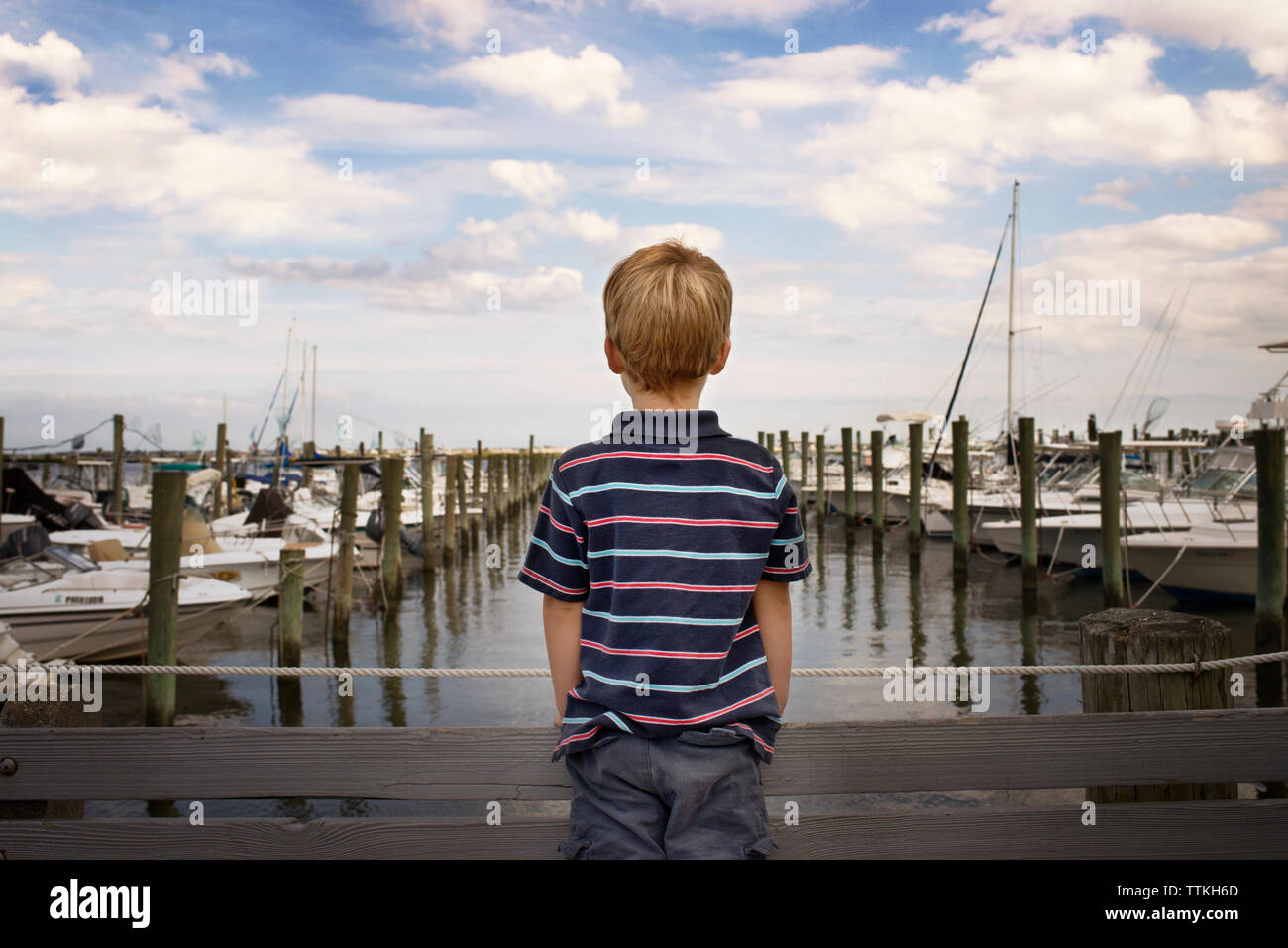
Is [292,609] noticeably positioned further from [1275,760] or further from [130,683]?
[1275,760]

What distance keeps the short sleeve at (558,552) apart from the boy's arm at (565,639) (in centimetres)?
4

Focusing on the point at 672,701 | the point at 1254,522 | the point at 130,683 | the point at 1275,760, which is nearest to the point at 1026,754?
the point at 1275,760

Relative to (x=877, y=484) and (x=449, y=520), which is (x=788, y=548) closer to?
(x=449, y=520)

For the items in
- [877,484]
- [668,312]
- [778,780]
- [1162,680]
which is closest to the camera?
[668,312]

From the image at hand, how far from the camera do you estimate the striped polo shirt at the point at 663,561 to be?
1891 millimetres

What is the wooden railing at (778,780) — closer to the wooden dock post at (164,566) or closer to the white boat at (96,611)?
the wooden dock post at (164,566)

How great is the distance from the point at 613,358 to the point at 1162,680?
1.93 meters

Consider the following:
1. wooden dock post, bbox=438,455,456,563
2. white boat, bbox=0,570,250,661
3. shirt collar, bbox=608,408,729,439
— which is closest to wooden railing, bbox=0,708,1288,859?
shirt collar, bbox=608,408,729,439

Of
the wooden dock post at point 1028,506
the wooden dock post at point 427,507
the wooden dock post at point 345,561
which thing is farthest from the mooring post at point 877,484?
the wooden dock post at point 345,561

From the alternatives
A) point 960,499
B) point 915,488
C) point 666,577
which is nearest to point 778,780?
point 666,577

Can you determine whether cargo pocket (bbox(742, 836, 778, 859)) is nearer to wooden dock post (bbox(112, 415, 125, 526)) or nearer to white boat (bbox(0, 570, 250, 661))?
white boat (bbox(0, 570, 250, 661))

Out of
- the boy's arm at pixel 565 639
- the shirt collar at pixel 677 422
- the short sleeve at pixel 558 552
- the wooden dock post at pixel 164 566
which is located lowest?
the wooden dock post at pixel 164 566

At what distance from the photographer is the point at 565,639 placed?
2020 millimetres

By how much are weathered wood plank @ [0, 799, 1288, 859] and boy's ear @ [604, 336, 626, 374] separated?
1.20 m
